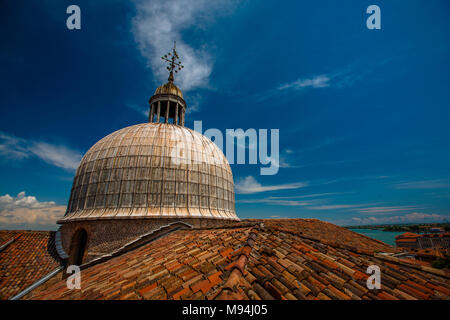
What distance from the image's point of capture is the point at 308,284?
3.54 meters

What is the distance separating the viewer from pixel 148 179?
1326 cm

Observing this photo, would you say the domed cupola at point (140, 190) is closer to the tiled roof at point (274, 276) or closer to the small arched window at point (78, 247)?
the small arched window at point (78, 247)

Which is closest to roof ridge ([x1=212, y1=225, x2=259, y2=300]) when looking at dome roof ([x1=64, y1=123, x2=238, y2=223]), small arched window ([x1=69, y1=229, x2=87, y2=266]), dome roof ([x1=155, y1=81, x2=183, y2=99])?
dome roof ([x1=64, y1=123, x2=238, y2=223])

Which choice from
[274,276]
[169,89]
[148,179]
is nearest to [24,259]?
[148,179]

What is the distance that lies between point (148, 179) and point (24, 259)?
9364 millimetres

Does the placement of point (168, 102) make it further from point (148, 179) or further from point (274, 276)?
point (274, 276)

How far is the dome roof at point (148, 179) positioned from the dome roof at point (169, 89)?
206 inches

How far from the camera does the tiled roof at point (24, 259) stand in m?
10.8

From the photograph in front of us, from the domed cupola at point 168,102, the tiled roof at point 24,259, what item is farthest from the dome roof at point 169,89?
the tiled roof at point 24,259

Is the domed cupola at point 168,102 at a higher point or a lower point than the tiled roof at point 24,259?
higher

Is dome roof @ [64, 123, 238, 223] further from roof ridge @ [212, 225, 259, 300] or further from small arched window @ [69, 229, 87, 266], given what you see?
roof ridge @ [212, 225, 259, 300]
